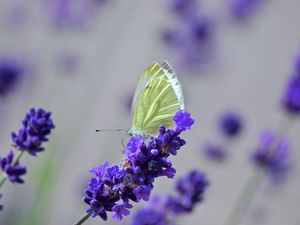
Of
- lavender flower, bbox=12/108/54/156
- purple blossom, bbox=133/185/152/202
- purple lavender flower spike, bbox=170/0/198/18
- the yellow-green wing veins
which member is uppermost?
purple lavender flower spike, bbox=170/0/198/18

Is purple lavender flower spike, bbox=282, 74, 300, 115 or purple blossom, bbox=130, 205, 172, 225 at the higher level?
purple lavender flower spike, bbox=282, 74, 300, 115

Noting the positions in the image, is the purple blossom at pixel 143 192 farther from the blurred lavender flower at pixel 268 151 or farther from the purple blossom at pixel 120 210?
the blurred lavender flower at pixel 268 151

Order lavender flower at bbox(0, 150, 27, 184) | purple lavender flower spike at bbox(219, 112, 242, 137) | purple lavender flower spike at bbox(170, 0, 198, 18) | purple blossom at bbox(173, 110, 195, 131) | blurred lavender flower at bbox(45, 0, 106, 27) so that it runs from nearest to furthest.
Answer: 1. purple blossom at bbox(173, 110, 195, 131)
2. lavender flower at bbox(0, 150, 27, 184)
3. purple lavender flower spike at bbox(219, 112, 242, 137)
4. purple lavender flower spike at bbox(170, 0, 198, 18)
5. blurred lavender flower at bbox(45, 0, 106, 27)

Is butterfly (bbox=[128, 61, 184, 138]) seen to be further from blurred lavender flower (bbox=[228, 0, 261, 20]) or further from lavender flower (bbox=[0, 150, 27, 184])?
blurred lavender flower (bbox=[228, 0, 261, 20])

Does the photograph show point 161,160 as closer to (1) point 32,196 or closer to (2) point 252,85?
(1) point 32,196

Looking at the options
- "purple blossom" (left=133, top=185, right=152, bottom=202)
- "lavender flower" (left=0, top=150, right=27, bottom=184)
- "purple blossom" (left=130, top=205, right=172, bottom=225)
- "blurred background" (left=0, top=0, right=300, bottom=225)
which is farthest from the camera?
"blurred background" (left=0, top=0, right=300, bottom=225)

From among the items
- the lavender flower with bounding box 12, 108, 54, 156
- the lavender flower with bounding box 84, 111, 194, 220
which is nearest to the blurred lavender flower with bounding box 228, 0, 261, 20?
the lavender flower with bounding box 12, 108, 54, 156

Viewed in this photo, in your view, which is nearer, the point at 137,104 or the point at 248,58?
the point at 137,104

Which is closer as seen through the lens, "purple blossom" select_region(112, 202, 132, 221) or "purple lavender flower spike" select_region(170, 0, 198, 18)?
"purple blossom" select_region(112, 202, 132, 221)

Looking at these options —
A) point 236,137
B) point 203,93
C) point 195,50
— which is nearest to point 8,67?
point 236,137
